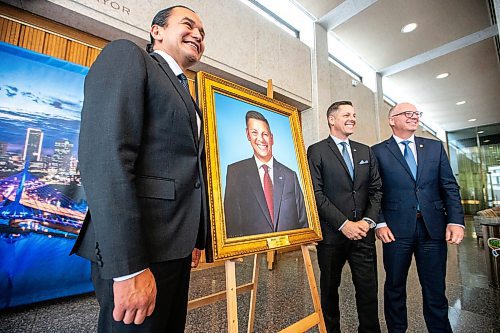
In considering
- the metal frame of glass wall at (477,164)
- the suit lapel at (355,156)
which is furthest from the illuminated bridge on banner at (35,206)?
the metal frame of glass wall at (477,164)

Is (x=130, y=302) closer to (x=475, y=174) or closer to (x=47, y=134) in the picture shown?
(x=47, y=134)

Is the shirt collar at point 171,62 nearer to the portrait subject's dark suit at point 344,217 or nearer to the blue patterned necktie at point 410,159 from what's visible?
the portrait subject's dark suit at point 344,217

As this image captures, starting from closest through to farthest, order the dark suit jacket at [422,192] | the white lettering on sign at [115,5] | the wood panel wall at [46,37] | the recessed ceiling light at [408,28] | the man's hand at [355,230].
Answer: the man's hand at [355,230] < the dark suit jacket at [422,192] < the wood panel wall at [46,37] < the white lettering on sign at [115,5] < the recessed ceiling light at [408,28]

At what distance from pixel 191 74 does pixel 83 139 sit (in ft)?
10.5

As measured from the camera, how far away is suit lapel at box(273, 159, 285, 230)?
55.3 inches

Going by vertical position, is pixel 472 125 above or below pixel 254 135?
above

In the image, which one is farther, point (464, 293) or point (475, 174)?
point (475, 174)

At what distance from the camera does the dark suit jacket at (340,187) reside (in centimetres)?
168

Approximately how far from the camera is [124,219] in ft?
2.22

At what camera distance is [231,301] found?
1046mm

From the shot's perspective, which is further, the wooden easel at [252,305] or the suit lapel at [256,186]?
the suit lapel at [256,186]

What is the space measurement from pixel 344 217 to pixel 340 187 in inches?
8.9

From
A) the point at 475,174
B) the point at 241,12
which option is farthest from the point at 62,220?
the point at 475,174

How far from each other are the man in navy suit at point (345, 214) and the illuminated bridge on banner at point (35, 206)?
2.23m
